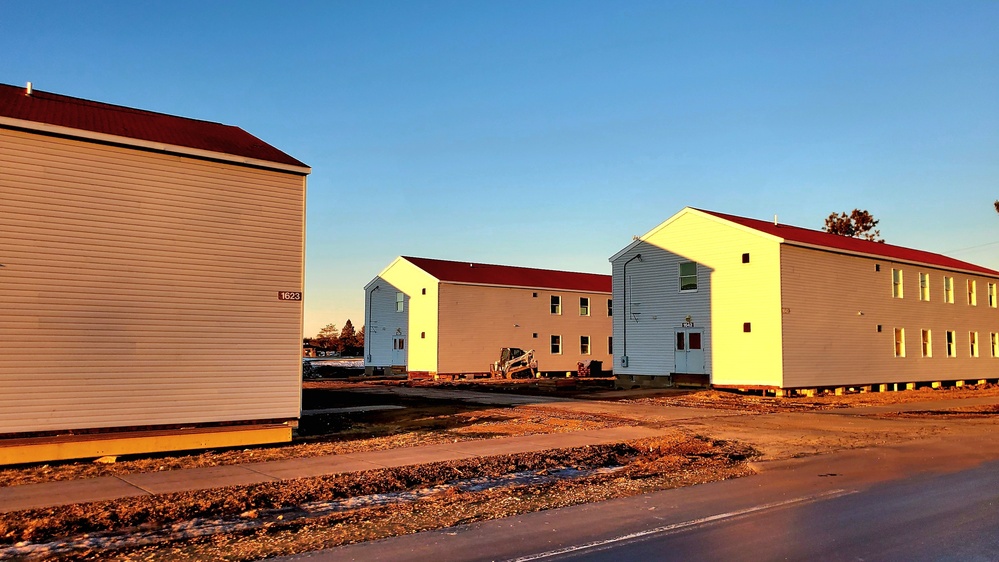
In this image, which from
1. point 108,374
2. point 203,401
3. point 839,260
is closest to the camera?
point 108,374

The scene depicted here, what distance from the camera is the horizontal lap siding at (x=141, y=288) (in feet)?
43.3

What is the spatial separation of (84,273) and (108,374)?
6.10 ft

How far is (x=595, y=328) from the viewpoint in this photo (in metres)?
52.5

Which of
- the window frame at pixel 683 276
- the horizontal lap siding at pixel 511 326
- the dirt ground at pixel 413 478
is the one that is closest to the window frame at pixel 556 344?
the horizontal lap siding at pixel 511 326

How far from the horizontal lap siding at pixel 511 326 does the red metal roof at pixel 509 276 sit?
401 millimetres

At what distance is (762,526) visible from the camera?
8.41 meters

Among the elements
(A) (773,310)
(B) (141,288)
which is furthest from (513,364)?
(B) (141,288)

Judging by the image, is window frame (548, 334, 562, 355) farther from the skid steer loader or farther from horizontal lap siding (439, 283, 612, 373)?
the skid steer loader

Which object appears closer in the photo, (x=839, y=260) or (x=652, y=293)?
(x=839, y=260)

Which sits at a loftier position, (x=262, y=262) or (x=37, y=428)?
(x=262, y=262)

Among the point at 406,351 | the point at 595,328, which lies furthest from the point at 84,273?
the point at 595,328

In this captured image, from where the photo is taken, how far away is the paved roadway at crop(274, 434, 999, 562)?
7352 mm

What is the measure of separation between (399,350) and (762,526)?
41259 mm

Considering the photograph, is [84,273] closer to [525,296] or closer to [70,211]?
[70,211]
